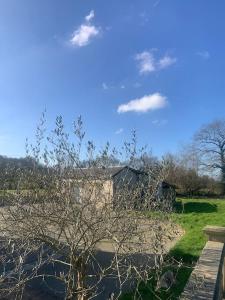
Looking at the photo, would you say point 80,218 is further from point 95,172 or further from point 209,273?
point 209,273

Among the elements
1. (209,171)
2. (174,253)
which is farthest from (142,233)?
(209,171)

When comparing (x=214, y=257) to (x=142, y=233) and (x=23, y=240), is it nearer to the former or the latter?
(x=142, y=233)

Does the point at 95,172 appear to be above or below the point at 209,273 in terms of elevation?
above

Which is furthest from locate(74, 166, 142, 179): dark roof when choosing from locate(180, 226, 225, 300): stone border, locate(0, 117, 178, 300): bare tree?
locate(180, 226, 225, 300): stone border

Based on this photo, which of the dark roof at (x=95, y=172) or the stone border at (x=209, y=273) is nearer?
the stone border at (x=209, y=273)

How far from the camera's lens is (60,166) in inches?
181

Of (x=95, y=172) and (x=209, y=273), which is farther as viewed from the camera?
(x=209, y=273)

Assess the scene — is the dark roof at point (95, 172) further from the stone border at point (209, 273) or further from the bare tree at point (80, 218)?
the stone border at point (209, 273)

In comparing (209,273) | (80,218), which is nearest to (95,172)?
(80,218)

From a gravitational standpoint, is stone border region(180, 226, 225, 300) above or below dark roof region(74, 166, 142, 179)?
below

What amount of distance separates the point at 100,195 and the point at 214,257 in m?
1.98

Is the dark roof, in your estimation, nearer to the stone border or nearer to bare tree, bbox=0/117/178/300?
bare tree, bbox=0/117/178/300

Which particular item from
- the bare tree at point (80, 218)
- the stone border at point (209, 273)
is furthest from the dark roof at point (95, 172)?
the stone border at point (209, 273)

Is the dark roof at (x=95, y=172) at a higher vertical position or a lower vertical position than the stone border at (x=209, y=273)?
higher
